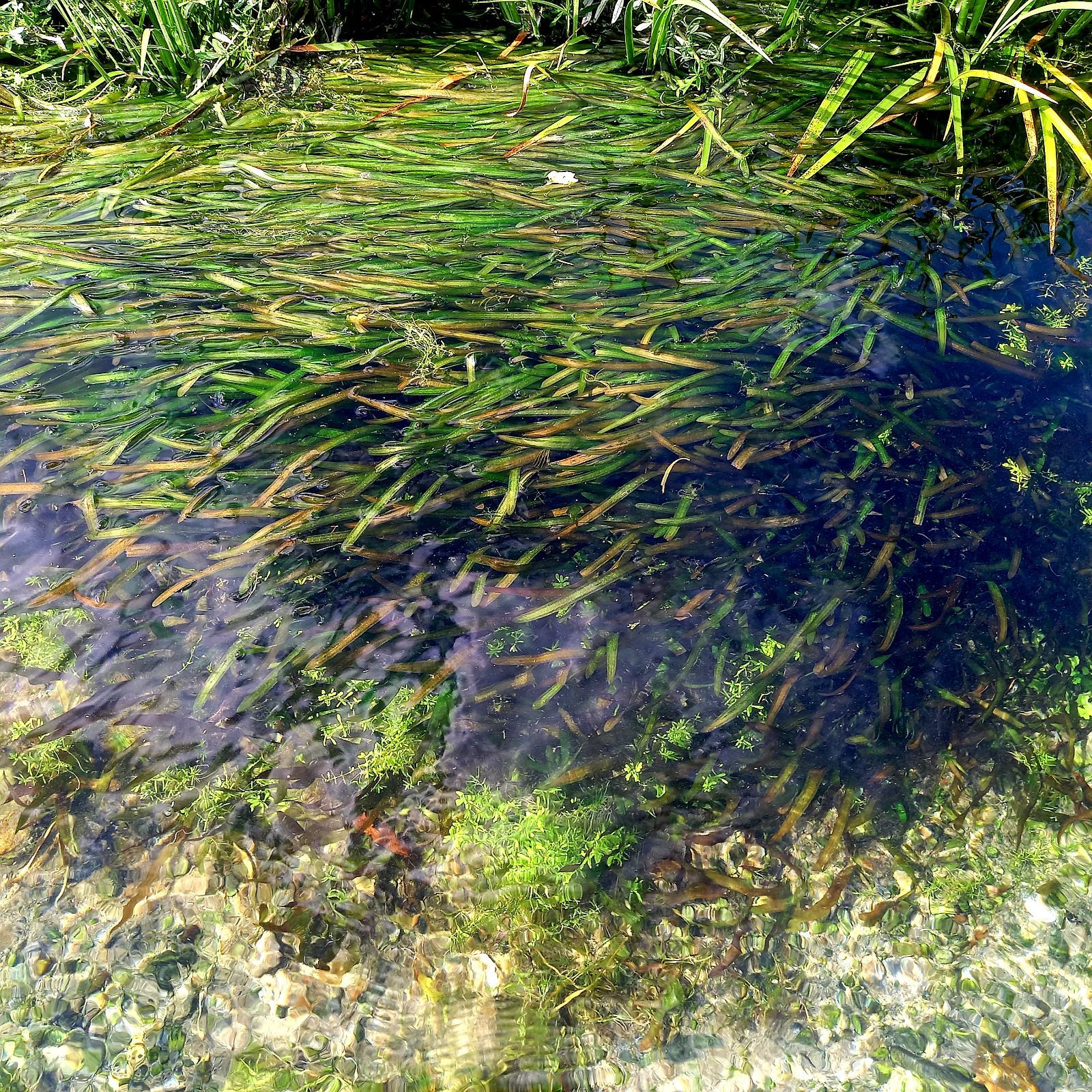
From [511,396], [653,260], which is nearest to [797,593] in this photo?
[511,396]

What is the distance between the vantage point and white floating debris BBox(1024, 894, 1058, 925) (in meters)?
1.81

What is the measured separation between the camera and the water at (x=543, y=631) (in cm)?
171

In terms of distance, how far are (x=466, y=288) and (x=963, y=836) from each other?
2.19 meters

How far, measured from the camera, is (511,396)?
2.45m

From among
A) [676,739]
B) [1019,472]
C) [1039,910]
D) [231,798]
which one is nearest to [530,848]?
[676,739]

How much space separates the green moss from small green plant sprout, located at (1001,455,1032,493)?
107 inches

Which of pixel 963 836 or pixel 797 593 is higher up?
pixel 797 593

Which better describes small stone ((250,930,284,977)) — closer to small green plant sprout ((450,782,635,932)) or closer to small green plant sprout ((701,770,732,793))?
small green plant sprout ((450,782,635,932))

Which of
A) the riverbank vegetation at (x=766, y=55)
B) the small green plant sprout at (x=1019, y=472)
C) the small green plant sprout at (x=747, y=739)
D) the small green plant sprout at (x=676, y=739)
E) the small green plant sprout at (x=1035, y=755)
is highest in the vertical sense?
the riverbank vegetation at (x=766, y=55)

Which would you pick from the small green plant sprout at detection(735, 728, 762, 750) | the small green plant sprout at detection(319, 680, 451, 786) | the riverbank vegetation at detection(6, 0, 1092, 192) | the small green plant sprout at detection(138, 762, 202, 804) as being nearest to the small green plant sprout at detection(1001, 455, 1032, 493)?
the riverbank vegetation at detection(6, 0, 1092, 192)

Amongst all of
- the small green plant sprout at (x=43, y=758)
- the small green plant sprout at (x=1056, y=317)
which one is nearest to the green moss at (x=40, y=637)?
the small green plant sprout at (x=43, y=758)

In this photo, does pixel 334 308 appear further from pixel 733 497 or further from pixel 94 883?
pixel 94 883

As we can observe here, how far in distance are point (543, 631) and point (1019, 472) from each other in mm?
1546

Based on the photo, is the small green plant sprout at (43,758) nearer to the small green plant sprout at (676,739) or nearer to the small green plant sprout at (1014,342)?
the small green plant sprout at (676,739)
